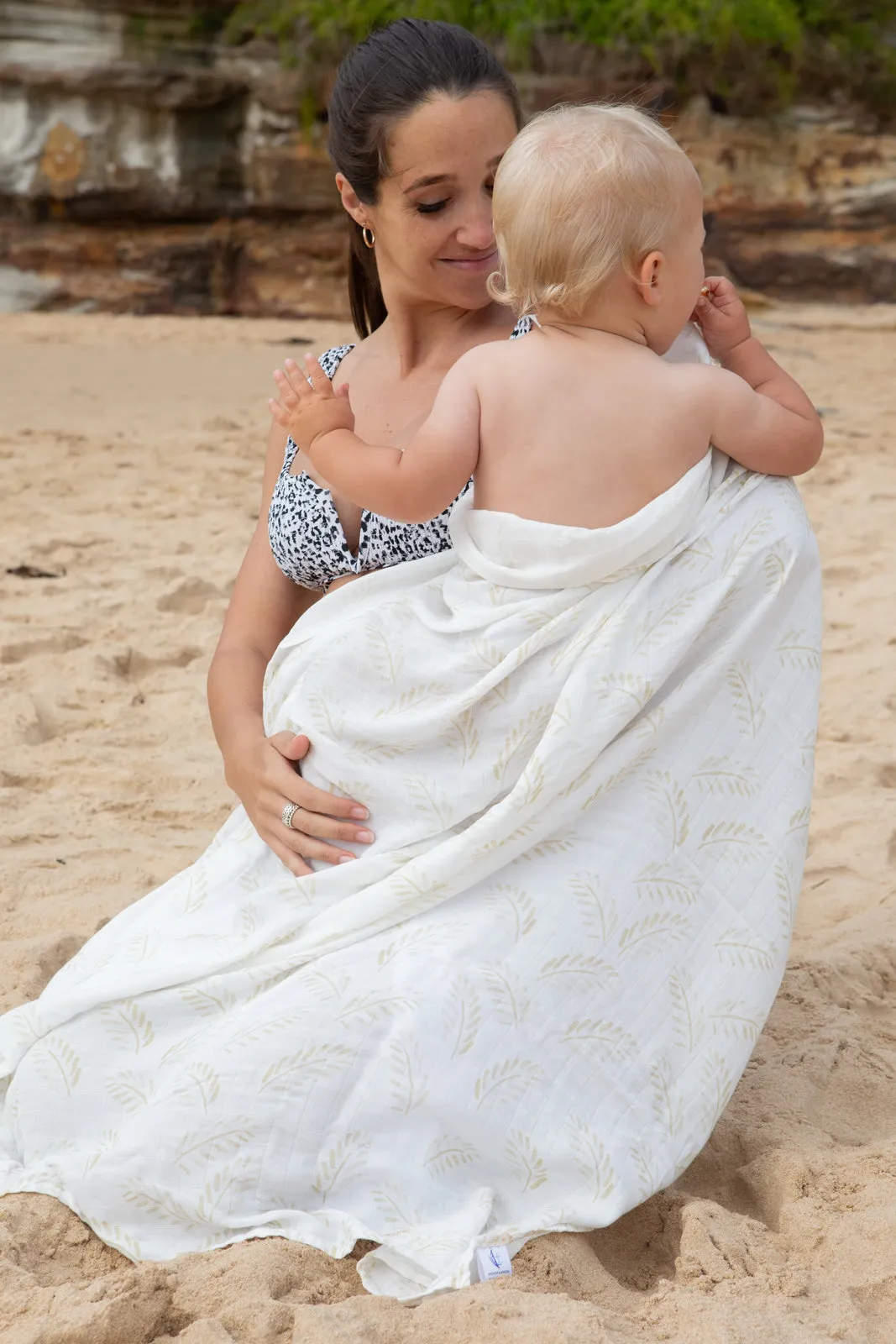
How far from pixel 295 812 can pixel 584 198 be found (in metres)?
0.83

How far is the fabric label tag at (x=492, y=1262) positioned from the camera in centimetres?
155

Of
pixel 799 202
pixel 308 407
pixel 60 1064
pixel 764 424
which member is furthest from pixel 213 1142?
pixel 799 202

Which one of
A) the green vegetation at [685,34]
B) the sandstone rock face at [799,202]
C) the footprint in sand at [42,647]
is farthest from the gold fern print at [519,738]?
the green vegetation at [685,34]

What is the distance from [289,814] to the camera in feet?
5.99

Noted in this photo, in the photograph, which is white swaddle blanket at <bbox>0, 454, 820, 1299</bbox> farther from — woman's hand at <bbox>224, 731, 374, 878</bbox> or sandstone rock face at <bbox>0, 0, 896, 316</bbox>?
sandstone rock face at <bbox>0, 0, 896, 316</bbox>

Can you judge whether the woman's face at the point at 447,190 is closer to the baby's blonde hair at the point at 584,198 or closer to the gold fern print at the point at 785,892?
the baby's blonde hair at the point at 584,198

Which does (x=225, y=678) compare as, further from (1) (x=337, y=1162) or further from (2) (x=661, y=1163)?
(2) (x=661, y=1163)

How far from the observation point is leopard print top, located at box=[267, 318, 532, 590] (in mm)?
1989

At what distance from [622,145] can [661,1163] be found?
120 cm

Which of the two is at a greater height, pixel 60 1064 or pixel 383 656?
pixel 383 656

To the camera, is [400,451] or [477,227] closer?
[400,451]

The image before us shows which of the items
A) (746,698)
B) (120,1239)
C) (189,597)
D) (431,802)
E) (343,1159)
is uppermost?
(746,698)

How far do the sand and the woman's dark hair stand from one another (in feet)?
4.52

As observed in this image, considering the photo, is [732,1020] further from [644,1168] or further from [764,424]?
[764,424]
